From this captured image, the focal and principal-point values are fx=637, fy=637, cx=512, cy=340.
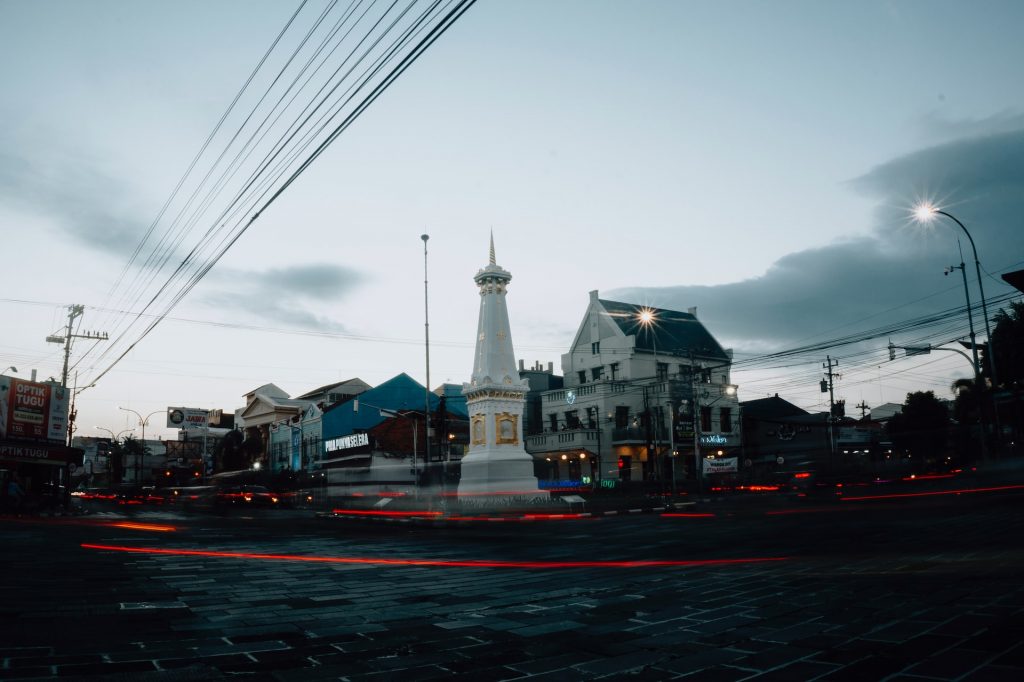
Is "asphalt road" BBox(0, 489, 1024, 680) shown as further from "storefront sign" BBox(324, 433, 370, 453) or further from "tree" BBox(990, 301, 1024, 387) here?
"storefront sign" BBox(324, 433, 370, 453)

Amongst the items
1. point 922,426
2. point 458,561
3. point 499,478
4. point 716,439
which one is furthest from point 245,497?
point 922,426

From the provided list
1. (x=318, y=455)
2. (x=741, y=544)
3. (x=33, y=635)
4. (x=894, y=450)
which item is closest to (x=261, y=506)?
(x=318, y=455)

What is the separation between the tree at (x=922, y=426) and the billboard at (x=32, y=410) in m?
67.0

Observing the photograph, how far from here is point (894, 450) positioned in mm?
66562

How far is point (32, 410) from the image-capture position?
40.3 meters

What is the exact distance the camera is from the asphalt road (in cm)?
416

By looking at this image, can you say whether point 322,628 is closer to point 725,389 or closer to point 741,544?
point 741,544

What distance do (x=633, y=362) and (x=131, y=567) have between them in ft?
151

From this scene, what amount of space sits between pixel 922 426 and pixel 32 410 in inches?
2783

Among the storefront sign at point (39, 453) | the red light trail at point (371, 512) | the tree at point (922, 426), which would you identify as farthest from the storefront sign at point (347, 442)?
the tree at point (922, 426)

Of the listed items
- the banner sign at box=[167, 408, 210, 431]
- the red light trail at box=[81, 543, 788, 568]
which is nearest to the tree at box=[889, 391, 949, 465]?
the red light trail at box=[81, 543, 788, 568]

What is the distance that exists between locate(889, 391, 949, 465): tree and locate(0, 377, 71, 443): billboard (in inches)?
2636

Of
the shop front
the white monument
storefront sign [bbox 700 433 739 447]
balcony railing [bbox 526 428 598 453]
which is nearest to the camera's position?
the shop front

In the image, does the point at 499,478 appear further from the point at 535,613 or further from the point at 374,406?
the point at 374,406
